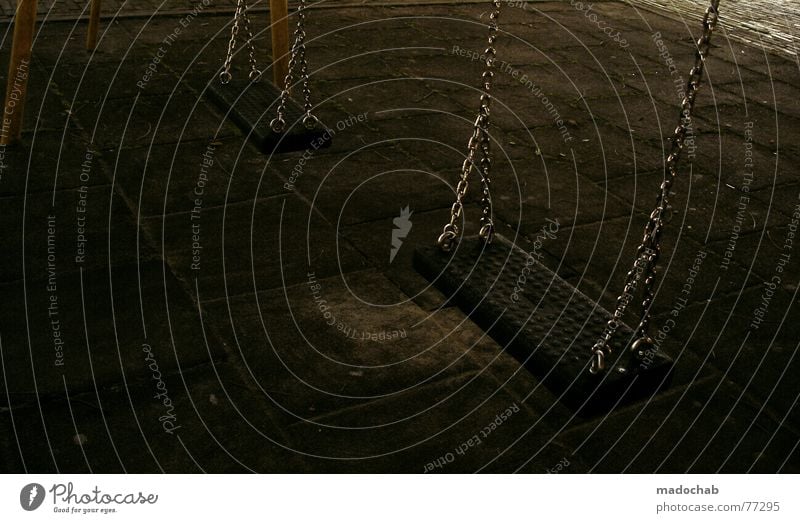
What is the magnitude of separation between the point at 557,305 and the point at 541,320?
0.12 metres

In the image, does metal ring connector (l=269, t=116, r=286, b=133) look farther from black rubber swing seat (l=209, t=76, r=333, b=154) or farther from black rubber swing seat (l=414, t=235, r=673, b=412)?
black rubber swing seat (l=414, t=235, r=673, b=412)

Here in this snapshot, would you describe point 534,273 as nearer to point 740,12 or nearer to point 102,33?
point 102,33

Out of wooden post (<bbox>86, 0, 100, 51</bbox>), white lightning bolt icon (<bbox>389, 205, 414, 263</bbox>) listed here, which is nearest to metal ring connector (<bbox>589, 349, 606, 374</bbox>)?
white lightning bolt icon (<bbox>389, 205, 414, 263</bbox>)

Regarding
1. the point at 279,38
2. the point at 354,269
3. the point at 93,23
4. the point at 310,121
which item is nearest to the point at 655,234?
the point at 354,269

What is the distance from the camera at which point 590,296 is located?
3.09 m

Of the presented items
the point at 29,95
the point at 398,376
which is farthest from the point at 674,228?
the point at 29,95

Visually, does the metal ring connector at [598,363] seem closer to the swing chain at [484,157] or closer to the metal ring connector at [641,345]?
the metal ring connector at [641,345]

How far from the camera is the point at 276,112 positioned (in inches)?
161

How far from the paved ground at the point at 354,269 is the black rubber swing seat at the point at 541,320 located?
0.08 meters

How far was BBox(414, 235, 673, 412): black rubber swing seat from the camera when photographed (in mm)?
2457

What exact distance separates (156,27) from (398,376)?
4.07 metres
